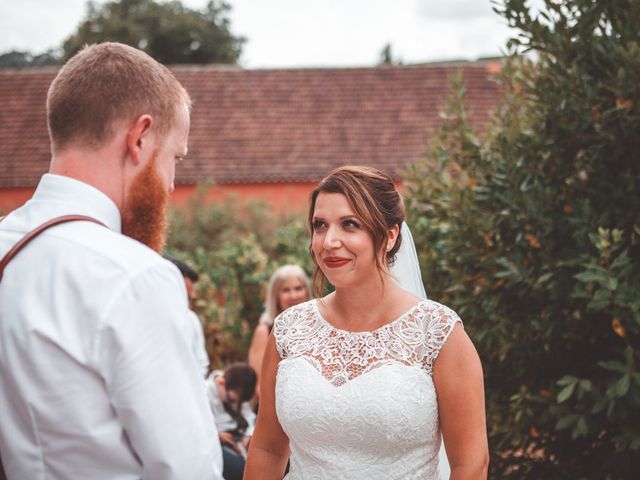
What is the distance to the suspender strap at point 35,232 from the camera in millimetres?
1621

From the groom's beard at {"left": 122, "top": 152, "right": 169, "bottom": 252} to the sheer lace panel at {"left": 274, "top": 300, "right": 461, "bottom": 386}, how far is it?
1.37 meters

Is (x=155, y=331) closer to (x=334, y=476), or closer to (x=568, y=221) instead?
(x=334, y=476)

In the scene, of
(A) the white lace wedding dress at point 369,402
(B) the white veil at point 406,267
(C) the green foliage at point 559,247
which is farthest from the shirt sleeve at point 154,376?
(C) the green foliage at point 559,247

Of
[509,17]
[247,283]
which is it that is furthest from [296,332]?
[247,283]

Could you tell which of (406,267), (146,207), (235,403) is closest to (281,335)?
(406,267)

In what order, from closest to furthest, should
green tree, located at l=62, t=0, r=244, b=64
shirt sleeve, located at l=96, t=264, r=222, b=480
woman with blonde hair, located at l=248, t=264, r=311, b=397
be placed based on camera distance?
shirt sleeve, located at l=96, t=264, r=222, b=480 < woman with blonde hair, located at l=248, t=264, r=311, b=397 < green tree, located at l=62, t=0, r=244, b=64

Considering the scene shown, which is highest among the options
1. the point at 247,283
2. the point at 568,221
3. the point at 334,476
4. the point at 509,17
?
the point at 509,17

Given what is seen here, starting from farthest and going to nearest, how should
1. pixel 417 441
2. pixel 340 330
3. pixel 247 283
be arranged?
pixel 247 283, pixel 340 330, pixel 417 441

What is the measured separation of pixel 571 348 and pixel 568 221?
0.70 meters

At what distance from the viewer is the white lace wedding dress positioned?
2.82 m

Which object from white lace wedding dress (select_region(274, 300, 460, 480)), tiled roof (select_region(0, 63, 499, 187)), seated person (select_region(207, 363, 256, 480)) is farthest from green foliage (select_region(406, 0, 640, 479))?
tiled roof (select_region(0, 63, 499, 187))

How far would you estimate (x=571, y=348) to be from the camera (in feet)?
13.2

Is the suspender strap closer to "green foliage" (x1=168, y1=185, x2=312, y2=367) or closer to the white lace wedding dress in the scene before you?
the white lace wedding dress

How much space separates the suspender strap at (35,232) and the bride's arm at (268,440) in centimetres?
162
